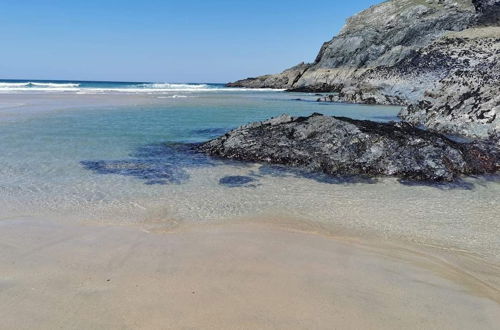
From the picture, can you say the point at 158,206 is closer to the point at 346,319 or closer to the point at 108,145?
the point at 346,319

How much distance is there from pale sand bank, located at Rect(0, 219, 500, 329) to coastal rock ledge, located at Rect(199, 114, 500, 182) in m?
3.93

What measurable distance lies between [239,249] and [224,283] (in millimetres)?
935

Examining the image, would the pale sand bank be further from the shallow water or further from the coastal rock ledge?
the coastal rock ledge

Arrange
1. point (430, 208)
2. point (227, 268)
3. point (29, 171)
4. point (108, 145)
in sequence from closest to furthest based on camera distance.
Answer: point (227, 268), point (430, 208), point (29, 171), point (108, 145)

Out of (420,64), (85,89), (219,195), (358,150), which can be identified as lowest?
(219,195)

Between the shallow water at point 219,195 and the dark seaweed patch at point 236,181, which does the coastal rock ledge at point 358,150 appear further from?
the dark seaweed patch at point 236,181

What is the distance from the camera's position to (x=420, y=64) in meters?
32.8

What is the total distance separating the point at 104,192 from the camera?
7.33 meters

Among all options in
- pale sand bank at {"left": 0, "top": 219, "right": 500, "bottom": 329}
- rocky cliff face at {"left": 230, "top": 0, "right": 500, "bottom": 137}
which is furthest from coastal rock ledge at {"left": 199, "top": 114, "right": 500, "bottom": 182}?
rocky cliff face at {"left": 230, "top": 0, "right": 500, "bottom": 137}

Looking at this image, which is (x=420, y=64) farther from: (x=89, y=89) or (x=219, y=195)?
(x=89, y=89)

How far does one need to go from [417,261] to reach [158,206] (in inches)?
163

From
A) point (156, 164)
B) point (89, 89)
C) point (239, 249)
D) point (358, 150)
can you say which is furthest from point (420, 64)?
point (89, 89)

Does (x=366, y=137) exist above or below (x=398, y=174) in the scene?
above

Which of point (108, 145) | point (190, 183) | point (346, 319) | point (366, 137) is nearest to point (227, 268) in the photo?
point (346, 319)
